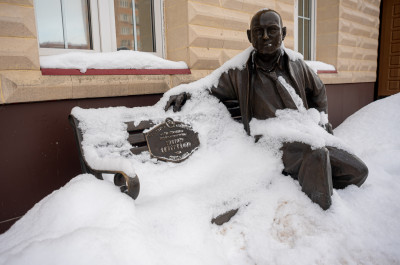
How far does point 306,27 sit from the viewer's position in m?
5.57

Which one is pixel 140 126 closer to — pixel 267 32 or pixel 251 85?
pixel 251 85

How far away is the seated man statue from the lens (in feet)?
6.53

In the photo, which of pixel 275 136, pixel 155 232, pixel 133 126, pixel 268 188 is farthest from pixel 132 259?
pixel 275 136

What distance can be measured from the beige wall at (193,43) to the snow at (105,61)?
0.10 meters

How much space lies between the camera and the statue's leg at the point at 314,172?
6.38 feet

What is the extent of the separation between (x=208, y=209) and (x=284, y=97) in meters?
1.09

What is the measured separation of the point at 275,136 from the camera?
2.29 meters

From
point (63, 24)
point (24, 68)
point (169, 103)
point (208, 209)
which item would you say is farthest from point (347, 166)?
point (63, 24)

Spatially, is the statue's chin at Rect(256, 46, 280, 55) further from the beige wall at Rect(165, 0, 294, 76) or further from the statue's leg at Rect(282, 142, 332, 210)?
the beige wall at Rect(165, 0, 294, 76)

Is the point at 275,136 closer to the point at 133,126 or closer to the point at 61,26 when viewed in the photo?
the point at 133,126

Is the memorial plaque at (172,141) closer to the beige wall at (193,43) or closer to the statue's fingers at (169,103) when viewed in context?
the statue's fingers at (169,103)

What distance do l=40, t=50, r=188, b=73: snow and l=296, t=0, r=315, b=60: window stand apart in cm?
335

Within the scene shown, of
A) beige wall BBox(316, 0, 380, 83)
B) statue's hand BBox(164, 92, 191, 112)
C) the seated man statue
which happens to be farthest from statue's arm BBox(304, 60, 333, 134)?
beige wall BBox(316, 0, 380, 83)

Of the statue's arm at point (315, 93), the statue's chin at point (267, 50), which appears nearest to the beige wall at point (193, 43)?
the statue's chin at point (267, 50)
